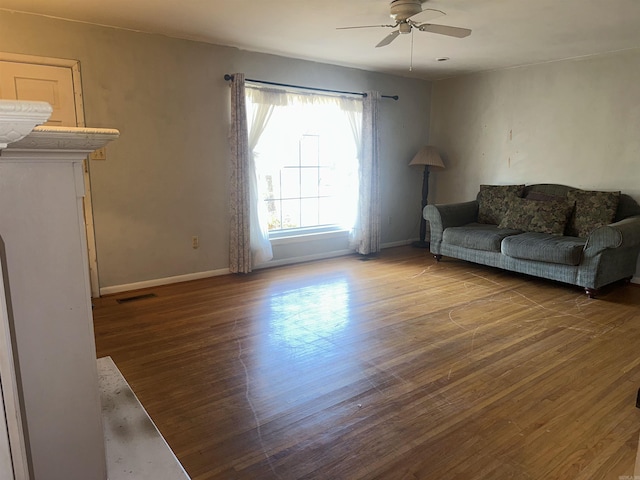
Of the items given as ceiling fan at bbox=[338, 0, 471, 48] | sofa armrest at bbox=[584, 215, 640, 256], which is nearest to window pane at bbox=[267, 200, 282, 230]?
ceiling fan at bbox=[338, 0, 471, 48]

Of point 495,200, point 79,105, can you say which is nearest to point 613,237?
point 495,200

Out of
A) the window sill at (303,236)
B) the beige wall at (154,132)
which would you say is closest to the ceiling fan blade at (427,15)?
the beige wall at (154,132)

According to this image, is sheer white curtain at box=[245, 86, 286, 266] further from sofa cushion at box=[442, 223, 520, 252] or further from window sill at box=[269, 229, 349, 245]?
sofa cushion at box=[442, 223, 520, 252]

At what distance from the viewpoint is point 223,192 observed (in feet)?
14.5

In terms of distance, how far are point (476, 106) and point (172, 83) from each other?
3724mm

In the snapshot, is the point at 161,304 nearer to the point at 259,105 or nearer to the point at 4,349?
the point at 259,105

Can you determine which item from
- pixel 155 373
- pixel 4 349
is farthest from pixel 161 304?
pixel 4 349

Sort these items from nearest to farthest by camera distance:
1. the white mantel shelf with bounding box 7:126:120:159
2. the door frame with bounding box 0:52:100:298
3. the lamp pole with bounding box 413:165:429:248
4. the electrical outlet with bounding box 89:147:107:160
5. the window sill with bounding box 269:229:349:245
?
the white mantel shelf with bounding box 7:126:120:159
the door frame with bounding box 0:52:100:298
the electrical outlet with bounding box 89:147:107:160
the window sill with bounding box 269:229:349:245
the lamp pole with bounding box 413:165:429:248

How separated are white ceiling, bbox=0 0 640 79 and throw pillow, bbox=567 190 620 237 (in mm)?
1420

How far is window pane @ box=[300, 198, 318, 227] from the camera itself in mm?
5172

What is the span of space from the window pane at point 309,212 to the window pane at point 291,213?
70mm

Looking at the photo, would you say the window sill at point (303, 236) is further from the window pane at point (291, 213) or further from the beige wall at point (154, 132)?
the beige wall at point (154, 132)

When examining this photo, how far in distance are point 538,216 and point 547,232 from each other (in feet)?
0.68

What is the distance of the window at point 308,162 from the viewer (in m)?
4.73
